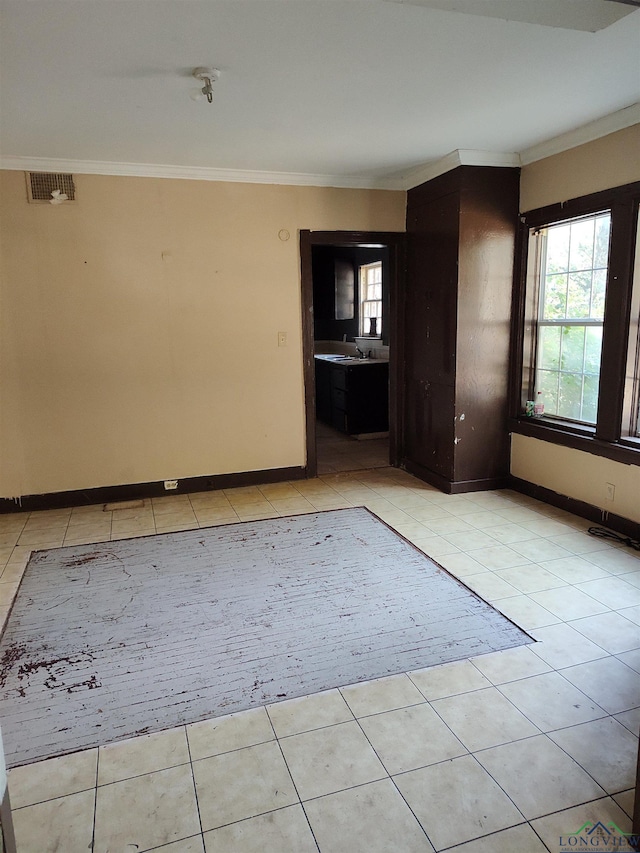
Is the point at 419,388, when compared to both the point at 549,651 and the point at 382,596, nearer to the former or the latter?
the point at 382,596

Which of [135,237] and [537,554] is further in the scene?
[135,237]

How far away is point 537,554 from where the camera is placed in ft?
11.0

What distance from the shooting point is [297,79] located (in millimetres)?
2715

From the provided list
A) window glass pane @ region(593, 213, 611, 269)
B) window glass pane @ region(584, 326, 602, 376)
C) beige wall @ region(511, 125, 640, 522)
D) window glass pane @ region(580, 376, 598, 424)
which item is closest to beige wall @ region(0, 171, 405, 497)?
beige wall @ region(511, 125, 640, 522)

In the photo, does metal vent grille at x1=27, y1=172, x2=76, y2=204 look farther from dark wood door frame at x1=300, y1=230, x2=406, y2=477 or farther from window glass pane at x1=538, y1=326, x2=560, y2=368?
window glass pane at x1=538, y1=326, x2=560, y2=368

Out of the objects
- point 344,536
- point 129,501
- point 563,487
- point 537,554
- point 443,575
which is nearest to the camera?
point 443,575

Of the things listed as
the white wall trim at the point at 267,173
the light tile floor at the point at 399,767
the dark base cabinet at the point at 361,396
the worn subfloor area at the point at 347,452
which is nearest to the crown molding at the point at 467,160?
the white wall trim at the point at 267,173

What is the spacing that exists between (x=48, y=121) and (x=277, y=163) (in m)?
1.63

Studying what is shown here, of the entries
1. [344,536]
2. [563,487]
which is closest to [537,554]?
[563,487]

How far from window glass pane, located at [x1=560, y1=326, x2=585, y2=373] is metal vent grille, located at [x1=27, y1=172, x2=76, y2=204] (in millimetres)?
3771

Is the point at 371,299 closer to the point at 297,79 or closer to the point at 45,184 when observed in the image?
the point at 45,184

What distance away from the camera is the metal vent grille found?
13.2 feet

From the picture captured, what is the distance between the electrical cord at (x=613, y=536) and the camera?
345 cm

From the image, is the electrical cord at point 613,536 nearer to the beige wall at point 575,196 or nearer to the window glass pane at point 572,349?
the beige wall at point 575,196
